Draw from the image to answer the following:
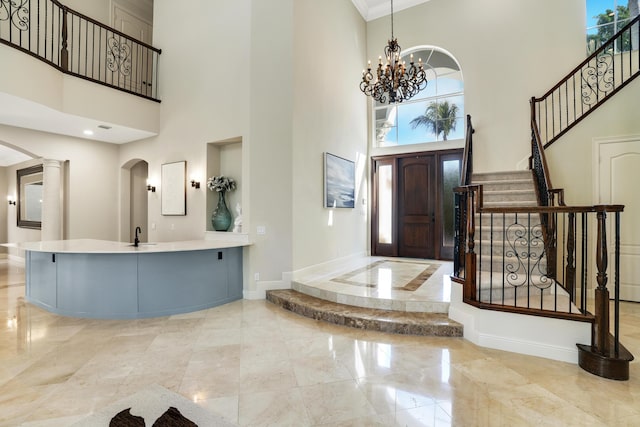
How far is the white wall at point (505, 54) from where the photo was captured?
580cm

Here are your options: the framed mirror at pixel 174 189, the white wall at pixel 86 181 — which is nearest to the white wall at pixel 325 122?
the framed mirror at pixel 174 189

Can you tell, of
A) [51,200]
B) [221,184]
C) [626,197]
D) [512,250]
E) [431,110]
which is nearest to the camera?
[512,250]

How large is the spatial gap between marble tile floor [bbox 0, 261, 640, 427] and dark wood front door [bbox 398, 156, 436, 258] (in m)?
3.72

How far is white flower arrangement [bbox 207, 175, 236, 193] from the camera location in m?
5.13

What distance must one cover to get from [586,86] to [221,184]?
21.9ft

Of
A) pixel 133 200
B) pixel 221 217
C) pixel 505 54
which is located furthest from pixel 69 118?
pixel 505 54

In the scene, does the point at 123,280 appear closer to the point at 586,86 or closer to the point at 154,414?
the point at 154,414

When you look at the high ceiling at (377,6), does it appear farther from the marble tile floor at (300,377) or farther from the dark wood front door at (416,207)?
the marble tile floor at (300,377)

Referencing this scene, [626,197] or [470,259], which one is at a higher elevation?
[626,197]

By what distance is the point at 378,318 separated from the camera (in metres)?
3.57

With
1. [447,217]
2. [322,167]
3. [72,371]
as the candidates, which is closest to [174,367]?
[72,371]

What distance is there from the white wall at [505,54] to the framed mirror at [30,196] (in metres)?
10.4

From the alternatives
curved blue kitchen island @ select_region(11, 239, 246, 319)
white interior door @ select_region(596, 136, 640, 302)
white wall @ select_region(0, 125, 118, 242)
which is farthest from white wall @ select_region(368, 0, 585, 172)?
white wall @ select_region(0, 125, 118, 242)

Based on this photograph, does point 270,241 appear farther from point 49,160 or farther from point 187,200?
point 49,160
